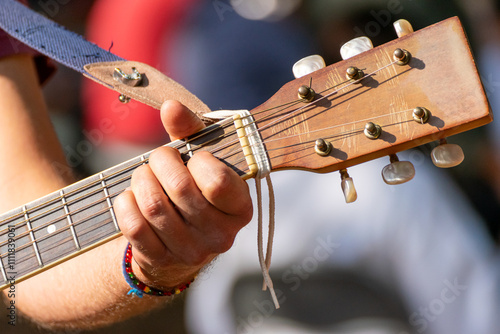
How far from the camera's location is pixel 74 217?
24.1 inches

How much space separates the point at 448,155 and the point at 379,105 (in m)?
0.09

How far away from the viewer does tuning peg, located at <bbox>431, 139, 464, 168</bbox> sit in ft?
1.56

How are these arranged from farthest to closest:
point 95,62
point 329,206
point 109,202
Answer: point 329,206 → point 95,62 → point 109,202

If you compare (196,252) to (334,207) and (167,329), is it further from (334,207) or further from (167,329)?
(167,329)

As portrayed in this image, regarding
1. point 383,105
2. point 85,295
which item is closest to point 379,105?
point 383,105

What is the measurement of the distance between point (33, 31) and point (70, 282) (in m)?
0.50

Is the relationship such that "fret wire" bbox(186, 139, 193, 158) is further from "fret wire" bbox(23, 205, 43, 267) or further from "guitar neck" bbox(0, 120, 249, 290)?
"fret wire" bbox(23, 205, 43, 267)

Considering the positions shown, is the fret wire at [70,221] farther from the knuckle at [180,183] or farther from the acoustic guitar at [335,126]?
the knuckle at [180,183]

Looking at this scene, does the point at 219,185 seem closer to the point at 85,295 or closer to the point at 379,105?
the point at 379,105

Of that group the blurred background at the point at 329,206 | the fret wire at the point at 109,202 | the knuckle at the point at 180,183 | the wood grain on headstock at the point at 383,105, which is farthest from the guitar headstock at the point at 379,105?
the blurred background at the point at 329,206

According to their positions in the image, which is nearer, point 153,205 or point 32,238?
point 153,205

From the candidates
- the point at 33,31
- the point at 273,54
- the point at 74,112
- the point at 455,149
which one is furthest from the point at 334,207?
the point at 74,112

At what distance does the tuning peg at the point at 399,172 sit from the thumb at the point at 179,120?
0.74 feet

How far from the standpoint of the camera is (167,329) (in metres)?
1.20
